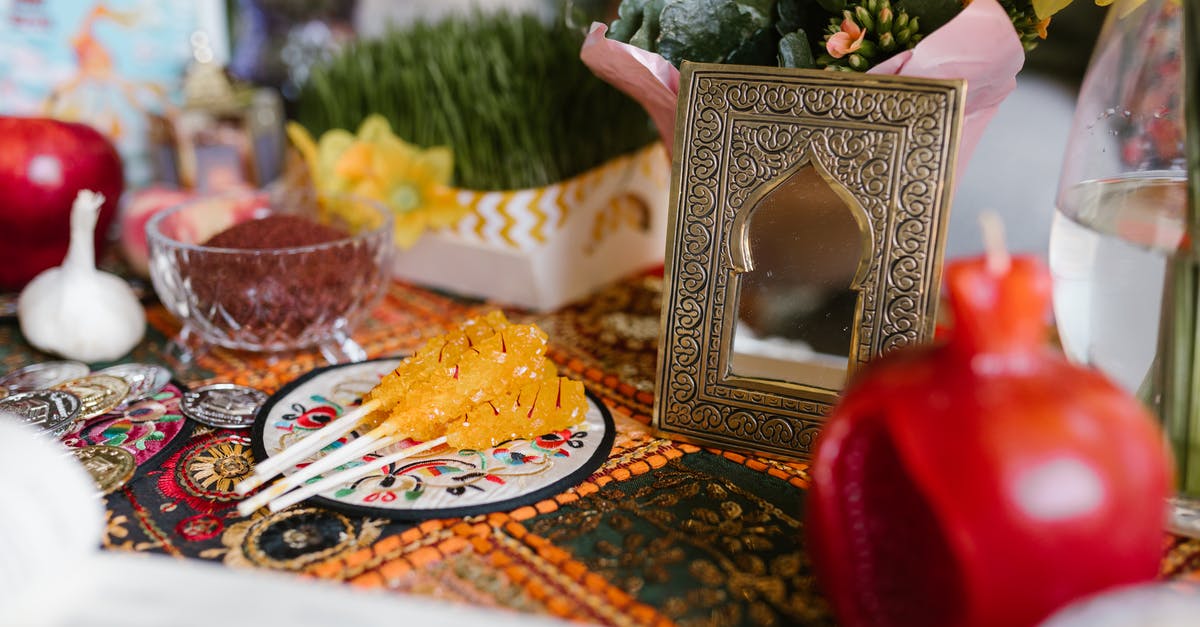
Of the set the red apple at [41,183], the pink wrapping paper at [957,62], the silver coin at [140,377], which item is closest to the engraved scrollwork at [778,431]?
the pink wrapping paper at [957,62]

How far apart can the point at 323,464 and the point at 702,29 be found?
1.26 ft

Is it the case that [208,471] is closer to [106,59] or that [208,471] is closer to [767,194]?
[767,194]

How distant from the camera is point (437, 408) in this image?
1.78ft

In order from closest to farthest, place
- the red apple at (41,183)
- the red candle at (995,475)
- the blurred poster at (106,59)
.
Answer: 1. the red candle at (995,475)
2. the red apple at (41,183)
3. the blurred poster at (106,59)

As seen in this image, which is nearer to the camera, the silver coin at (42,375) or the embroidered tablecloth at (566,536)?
the embroidered tablecloth at (566,536)

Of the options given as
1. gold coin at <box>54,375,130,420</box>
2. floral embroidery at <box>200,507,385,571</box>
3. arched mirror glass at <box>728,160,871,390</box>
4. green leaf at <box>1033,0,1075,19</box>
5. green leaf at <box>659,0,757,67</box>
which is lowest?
floral embroidery at <box>200,507,385,571</box>

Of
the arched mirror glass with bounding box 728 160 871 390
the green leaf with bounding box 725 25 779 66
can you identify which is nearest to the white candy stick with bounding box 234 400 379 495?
the arched mirror glass with bounding box 728 160 871 390

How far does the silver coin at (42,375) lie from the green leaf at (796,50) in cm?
58

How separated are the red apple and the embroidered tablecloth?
31cm

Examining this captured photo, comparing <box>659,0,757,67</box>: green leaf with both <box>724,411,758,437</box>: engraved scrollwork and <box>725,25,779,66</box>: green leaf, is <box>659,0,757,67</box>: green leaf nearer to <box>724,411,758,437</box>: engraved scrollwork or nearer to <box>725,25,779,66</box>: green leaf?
<box>725,25,779,66</box>: green leaf

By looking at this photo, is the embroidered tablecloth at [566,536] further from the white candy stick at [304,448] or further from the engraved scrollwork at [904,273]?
the engraved scrollwork at [904,273]

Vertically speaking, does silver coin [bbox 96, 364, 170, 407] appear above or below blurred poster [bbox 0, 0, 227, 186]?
below

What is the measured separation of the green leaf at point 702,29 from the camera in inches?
23.4

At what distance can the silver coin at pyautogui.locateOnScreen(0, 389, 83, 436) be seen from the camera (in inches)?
22.4
